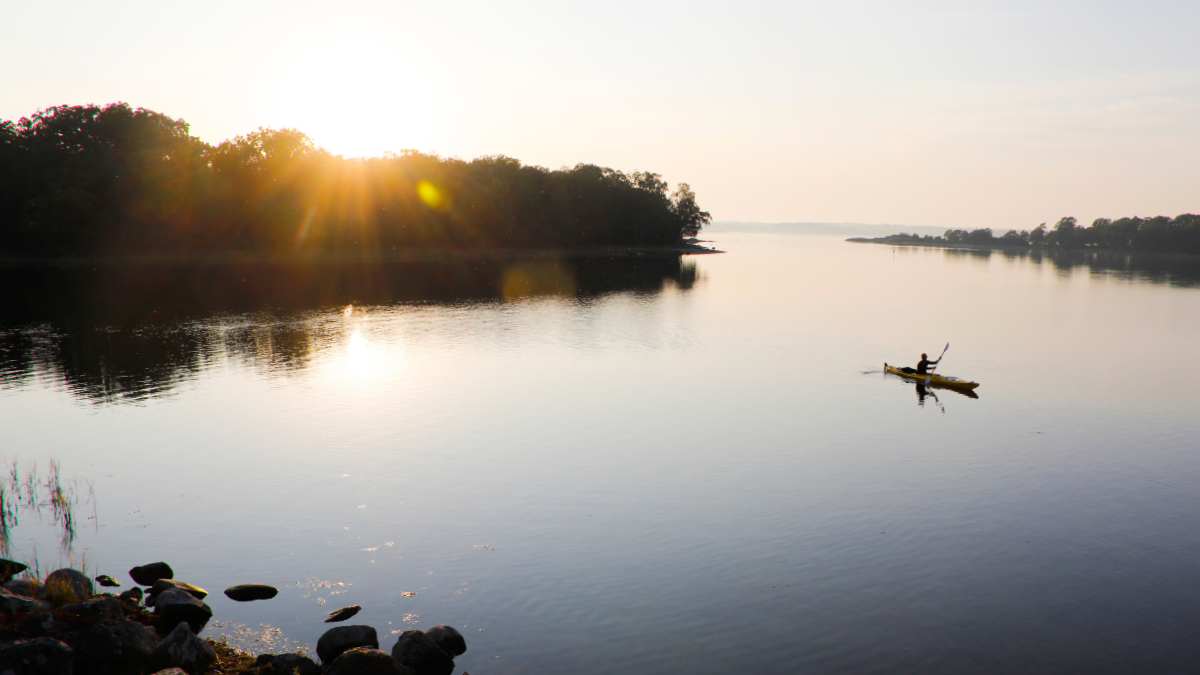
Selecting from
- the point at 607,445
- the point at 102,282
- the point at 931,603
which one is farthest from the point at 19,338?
the point at 931,603

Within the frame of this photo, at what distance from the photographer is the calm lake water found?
73.6 ft

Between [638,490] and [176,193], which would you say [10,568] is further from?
[176,193]

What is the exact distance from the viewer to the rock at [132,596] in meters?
21.5

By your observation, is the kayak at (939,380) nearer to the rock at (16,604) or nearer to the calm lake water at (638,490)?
the calm lake water at (638,490)

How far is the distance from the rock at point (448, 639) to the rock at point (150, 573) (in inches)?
382

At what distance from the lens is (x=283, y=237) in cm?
16538

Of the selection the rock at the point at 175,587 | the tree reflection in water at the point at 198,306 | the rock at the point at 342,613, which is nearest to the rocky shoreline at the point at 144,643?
the rock at the point at 175,587

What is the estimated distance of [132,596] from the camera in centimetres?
2173

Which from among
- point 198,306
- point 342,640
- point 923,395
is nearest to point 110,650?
point 342,640

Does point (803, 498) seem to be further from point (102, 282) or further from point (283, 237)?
point (283, 237)

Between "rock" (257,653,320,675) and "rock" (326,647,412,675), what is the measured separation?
0.61m

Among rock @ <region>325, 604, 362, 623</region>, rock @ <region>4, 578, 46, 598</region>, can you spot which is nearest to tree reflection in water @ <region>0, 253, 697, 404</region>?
rock @ <region>4, 578, 46, 598</region>

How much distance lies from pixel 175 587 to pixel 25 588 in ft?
11.4

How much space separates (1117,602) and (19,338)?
82659 millimetres
